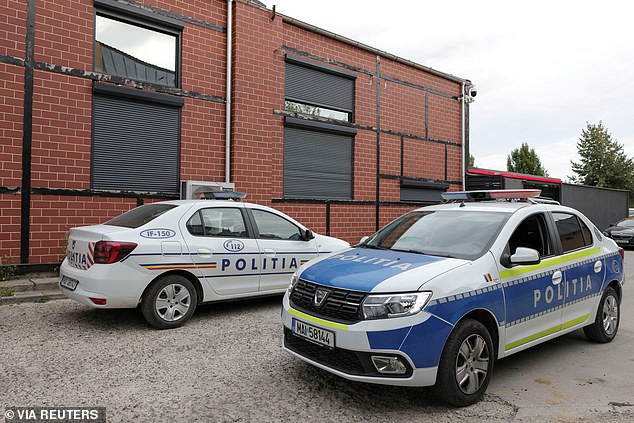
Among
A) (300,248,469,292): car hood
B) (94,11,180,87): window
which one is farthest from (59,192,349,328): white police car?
(94,11,180,87): window

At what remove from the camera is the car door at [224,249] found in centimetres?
575

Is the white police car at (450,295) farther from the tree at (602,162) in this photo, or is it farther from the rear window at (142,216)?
the tree at (602,162)

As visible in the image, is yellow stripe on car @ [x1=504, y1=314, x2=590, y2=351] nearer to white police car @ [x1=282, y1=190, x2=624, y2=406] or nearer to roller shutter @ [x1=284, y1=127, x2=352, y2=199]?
white police car @ [x1=282, y1=190, x2=624, y2=406]

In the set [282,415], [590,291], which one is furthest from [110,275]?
[590,291]

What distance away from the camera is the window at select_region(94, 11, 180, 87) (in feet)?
30.2

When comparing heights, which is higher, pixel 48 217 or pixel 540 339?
pixel 48 217

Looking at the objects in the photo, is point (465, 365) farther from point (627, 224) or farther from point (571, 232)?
point (627, 224)

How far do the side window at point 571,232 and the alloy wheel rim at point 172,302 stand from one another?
4316 millimetres

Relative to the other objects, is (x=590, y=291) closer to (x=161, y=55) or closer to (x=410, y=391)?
(x=410, y=391)

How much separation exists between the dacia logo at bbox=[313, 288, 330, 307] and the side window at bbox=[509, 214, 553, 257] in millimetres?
1839

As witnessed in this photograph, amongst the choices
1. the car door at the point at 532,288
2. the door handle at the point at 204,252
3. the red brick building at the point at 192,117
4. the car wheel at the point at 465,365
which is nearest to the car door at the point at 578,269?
the car door at the point at 532,288

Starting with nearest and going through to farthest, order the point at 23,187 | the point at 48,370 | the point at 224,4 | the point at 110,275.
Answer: the point at 48,370 < the point at 110,275 < the point at 23,187 < the point at 224,4

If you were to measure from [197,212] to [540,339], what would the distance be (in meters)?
4.20

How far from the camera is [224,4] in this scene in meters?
10.6
